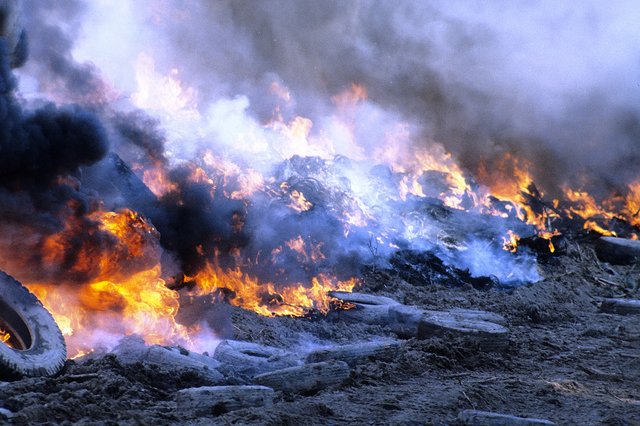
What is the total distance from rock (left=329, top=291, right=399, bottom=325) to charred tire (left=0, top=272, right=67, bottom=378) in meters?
4.98

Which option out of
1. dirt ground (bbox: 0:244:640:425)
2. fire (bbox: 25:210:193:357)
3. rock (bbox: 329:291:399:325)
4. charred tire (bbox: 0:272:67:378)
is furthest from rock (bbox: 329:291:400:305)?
charred tire (bbox: 0:272:67:378)

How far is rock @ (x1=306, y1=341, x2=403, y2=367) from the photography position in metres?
6.54

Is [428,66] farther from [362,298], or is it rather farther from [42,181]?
[42,181]

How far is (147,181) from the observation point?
11875mm

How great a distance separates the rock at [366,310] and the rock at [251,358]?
10.2 ft

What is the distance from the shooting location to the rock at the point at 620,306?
11.4m

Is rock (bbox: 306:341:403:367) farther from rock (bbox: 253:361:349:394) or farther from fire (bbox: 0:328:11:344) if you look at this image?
fire (bbox: 0:328:11:344)

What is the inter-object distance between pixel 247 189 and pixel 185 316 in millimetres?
5411

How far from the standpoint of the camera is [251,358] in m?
6.54

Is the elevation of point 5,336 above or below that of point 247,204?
below

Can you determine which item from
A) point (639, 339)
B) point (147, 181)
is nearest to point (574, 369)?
point (639, 339)

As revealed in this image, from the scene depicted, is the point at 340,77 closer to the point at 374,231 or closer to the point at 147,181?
the point at 374,231

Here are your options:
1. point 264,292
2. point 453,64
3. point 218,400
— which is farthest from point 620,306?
point 453,64

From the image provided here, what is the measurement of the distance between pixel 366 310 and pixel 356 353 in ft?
10.7
